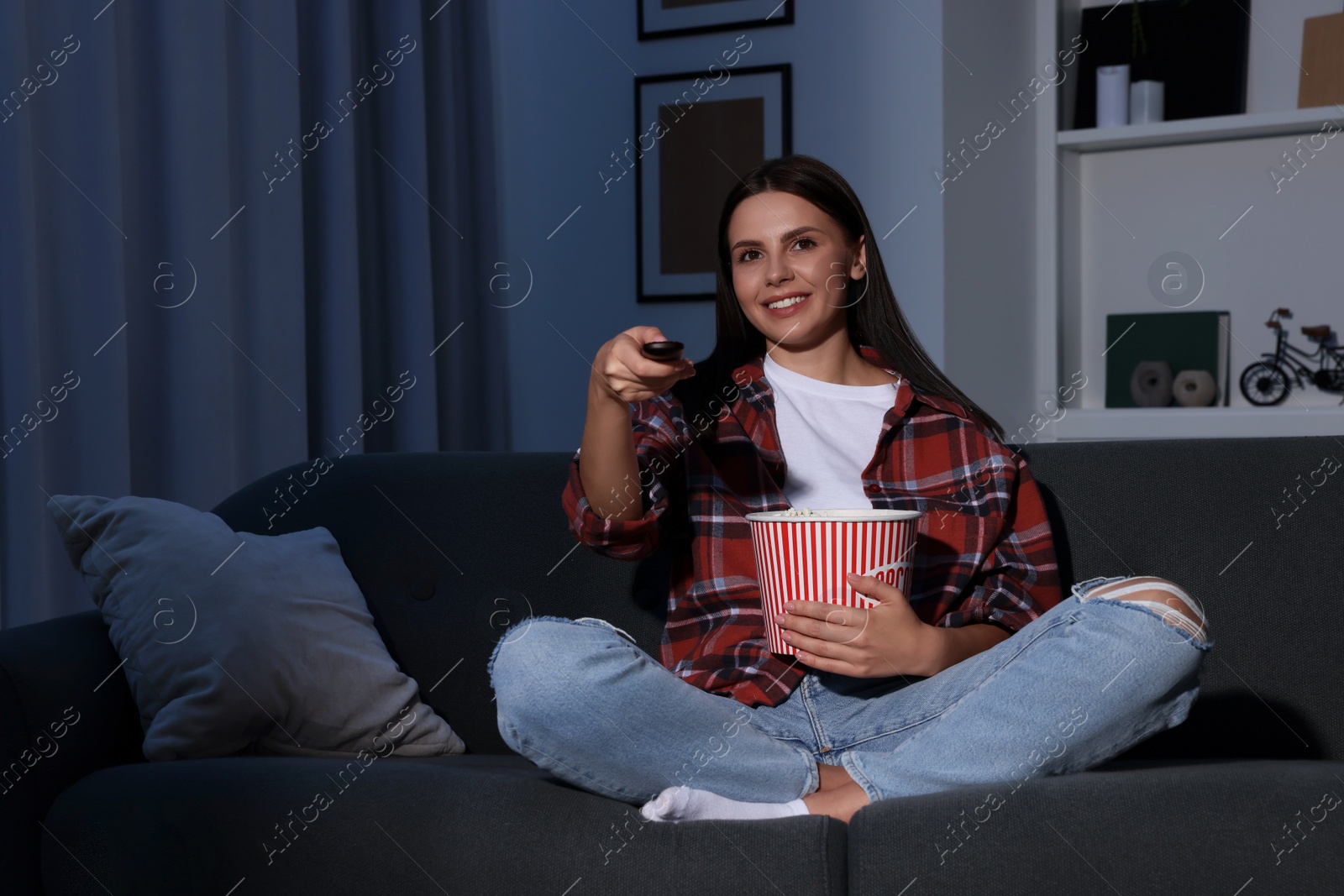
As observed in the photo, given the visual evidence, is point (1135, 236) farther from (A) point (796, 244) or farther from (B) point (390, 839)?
(B) point (390, 839)

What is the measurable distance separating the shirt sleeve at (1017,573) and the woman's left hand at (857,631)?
0.78ft

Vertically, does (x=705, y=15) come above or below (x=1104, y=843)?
above

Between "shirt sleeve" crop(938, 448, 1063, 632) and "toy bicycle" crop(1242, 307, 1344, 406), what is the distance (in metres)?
1.78

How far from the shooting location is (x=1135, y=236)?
3.22 meters

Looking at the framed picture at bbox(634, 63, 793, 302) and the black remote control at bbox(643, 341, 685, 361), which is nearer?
the black remote control at bbox(643, 341, 685, 361)

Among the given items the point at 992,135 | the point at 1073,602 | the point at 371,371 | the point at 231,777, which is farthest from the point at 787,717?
the point at 992,135

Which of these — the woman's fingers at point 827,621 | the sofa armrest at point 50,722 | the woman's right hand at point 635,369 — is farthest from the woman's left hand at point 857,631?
the sofa armrest at point 50,722

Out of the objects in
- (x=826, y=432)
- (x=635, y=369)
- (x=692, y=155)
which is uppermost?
(x=692, y=155)

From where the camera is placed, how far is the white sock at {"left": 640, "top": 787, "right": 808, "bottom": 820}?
3.76ft

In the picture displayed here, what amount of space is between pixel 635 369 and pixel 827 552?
0.82 ft

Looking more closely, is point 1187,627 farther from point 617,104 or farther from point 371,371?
point 617,104

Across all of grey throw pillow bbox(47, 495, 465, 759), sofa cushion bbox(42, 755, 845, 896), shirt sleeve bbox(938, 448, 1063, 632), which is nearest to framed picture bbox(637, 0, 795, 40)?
shirt sleeve bbox(938, 448, 1063, 632)

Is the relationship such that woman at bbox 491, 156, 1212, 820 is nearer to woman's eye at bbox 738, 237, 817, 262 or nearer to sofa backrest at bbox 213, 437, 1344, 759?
woman's eye at bbox 738, 237, 817, 262

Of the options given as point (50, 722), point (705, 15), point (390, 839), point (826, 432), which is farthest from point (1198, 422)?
point (50, 722)
